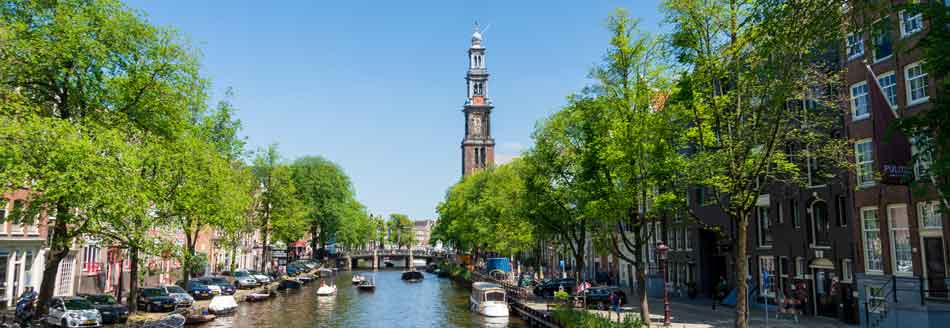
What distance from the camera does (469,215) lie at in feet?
291

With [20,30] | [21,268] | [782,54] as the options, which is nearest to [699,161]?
[782,54]

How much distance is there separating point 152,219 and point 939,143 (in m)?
33.4

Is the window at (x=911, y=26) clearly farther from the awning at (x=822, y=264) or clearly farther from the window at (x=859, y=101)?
the awning at (x=822, y=264)

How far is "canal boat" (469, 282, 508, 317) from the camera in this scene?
158 ft

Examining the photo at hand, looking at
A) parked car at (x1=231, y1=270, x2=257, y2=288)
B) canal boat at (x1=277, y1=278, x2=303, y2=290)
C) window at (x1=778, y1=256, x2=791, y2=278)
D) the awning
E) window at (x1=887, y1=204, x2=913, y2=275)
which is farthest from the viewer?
canal boat at (x1=277, y1=278, x2=303, y2=290)

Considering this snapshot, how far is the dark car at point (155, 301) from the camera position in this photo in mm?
42062

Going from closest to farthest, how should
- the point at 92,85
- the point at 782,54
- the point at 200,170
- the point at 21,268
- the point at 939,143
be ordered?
the point at 939,143, the point at 782,54, the point at 92,85, the point at 200,170, the point at 21,268

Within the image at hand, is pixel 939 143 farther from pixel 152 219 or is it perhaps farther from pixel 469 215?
pixel 469 215

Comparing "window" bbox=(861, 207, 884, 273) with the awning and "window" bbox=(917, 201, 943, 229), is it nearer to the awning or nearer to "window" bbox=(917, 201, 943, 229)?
"window" bbox=(917, 201, 943, 229)

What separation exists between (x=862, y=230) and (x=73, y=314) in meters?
39.7

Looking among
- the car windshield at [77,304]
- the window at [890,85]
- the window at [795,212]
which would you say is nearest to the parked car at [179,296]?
the car windshield at [77,304]

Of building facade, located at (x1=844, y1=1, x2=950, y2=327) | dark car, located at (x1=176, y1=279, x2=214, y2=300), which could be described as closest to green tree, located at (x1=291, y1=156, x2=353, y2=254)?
dark car, located at (x1=176, y1=279, x2=214, y2=300)

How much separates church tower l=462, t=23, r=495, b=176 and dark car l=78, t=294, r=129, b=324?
121647 millimetres

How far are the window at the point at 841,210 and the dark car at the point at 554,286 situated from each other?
22.4 meters
